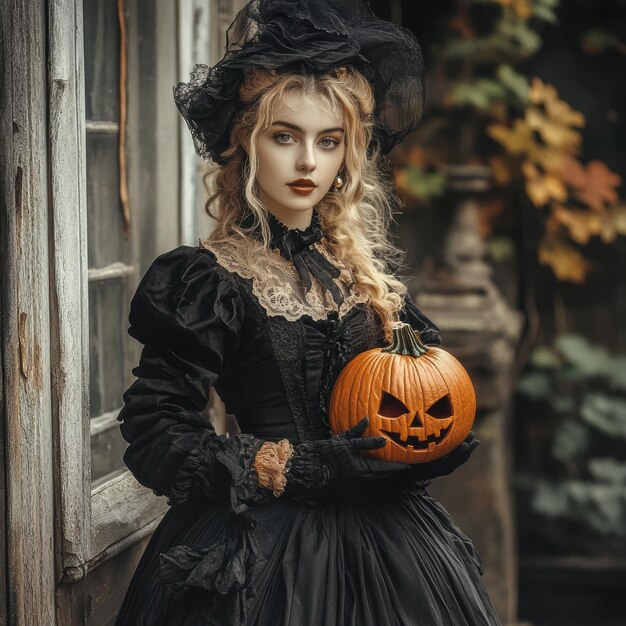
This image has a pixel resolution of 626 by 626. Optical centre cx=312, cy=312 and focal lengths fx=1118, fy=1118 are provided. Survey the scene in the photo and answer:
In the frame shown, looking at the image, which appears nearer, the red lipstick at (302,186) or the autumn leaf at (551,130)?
the red lipstick at (302,186)

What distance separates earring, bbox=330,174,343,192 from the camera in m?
2.67

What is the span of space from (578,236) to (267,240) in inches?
112

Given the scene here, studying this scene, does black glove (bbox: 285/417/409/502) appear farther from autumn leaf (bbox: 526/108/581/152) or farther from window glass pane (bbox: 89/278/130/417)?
autumn leaf (bbox: 526/108/581/152)

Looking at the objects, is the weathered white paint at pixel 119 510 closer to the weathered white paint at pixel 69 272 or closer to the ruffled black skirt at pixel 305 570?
the weathered white paint at pixel 69 272

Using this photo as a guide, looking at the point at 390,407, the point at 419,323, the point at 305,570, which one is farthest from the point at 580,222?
the point at 305,570

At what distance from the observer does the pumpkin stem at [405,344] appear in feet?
7.80

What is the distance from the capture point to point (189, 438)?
7.38 ft

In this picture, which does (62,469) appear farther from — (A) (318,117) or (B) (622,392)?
(B) (622,392)

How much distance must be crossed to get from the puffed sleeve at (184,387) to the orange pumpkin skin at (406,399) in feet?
0.75

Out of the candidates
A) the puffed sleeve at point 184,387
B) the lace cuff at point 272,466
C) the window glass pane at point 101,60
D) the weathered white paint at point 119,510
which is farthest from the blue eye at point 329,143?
the weathered white paint at point 119,510

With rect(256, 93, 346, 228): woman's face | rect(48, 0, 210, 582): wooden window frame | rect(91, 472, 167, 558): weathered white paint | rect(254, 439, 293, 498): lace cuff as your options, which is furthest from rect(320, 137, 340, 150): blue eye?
rect(91, 472, 167, 558): weathered white paint

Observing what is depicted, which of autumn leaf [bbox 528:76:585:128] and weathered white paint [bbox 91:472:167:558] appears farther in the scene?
autumn leaf [bbox 528:76:585:128]

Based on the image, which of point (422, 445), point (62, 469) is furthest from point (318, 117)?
point (62, 469)

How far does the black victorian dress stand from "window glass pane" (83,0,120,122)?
0.79m
